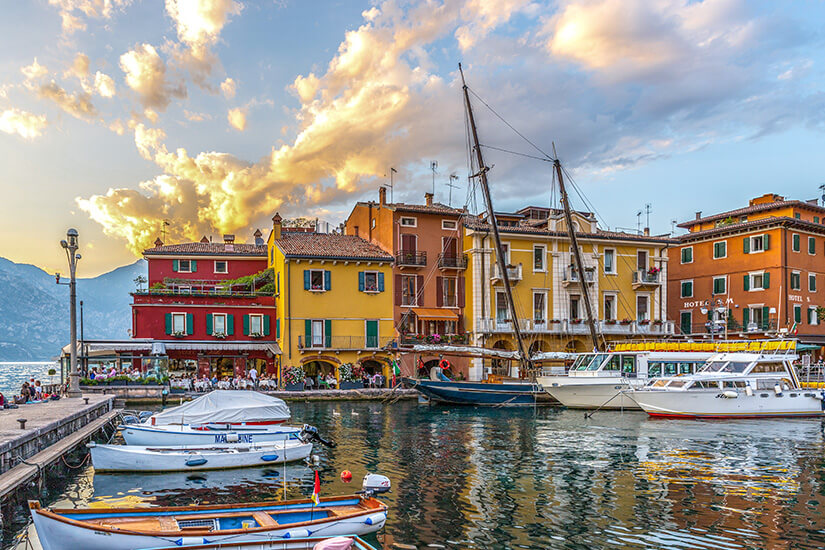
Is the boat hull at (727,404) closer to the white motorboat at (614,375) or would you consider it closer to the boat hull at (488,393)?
the white motorboat at (614,375)

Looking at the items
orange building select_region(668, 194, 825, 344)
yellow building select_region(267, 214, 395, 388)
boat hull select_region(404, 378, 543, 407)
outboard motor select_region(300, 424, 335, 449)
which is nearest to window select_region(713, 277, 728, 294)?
orange building select_region(668, 194, 825, 344)

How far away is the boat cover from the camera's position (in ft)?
78.6

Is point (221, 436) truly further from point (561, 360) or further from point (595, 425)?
point (561, 360)

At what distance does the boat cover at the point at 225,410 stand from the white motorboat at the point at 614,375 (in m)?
17.5

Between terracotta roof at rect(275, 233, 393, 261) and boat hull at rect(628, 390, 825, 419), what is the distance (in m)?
23.0

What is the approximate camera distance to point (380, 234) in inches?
2094

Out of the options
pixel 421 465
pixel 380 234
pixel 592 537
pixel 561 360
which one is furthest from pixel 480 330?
pixel 592 537

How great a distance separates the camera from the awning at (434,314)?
49375 millimetres

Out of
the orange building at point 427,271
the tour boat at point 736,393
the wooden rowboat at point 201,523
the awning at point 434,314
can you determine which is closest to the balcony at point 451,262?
the orange building at point 427,271

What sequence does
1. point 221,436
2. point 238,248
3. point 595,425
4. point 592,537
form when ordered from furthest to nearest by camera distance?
point 238,248 → point 595,425 → point 221,436 → point 592,537

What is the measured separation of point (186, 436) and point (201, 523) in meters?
10.9

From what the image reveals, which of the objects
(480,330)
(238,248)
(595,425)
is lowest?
(595,425)

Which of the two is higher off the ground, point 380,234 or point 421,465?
point 380,234

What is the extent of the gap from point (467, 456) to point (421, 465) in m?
2.22
